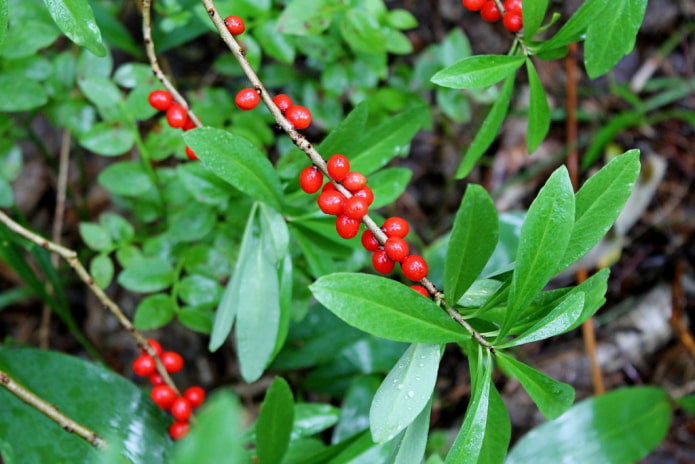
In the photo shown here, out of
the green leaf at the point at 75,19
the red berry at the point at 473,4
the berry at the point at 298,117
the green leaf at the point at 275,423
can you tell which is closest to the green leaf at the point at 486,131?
the red berry at the point at 473,4

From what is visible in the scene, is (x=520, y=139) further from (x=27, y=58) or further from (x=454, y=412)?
(x=27, y=58)

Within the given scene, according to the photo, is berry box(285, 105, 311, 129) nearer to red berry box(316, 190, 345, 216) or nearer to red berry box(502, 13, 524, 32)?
red berry box(316, 190, 345, 216)

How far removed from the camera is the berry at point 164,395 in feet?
5.25

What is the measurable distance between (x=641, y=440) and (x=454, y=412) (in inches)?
27.6

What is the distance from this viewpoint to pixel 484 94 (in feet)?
7.02

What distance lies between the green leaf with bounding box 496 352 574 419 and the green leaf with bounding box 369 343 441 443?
138 mm

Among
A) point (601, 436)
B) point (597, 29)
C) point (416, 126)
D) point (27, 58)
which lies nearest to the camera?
point (597, 29)

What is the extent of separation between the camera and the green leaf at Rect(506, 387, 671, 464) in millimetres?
2047

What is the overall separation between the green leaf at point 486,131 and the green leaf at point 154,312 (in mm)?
941

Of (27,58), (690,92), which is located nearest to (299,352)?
(27,58)

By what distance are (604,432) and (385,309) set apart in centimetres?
137

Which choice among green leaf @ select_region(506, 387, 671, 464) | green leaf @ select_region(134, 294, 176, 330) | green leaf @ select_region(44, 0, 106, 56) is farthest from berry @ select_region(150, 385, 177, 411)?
green leaf @ select_region(506, 387, 671, 464)

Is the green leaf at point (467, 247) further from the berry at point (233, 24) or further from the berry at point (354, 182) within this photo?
the berry at point (233, 24)

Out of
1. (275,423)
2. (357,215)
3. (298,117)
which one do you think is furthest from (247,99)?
(275,423)
